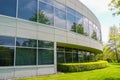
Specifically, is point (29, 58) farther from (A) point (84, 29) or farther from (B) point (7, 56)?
(A) point (84, 29)

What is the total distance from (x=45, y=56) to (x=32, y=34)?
2859 millimetres

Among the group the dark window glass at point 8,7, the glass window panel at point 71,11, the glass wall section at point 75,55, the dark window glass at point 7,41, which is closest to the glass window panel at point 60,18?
the glass window panel at point 71,11

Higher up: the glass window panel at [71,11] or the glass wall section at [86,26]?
the glass window panel at [71,11]

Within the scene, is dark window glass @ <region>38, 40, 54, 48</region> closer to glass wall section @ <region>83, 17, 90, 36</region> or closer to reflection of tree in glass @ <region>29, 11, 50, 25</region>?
reflection of tree in glass @ <region>29, 11, 50, 25</region>

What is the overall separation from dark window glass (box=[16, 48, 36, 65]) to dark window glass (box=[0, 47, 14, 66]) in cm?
63

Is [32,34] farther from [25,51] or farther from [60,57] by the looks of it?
[60,57]

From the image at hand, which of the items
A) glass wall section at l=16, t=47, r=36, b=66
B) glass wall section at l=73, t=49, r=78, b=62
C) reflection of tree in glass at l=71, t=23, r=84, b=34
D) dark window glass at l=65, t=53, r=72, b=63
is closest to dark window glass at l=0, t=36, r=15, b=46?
glass wall section at l=16, t=47, r=36, b=66

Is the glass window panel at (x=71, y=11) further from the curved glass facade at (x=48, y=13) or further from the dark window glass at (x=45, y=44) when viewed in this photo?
the dark window glass at (x=45, y=44)

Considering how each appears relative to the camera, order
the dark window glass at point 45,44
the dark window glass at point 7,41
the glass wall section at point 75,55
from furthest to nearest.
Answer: the glass wall section at point 75,55 < the dark window glass at point 45,44 < the dark window glass at point 7,41

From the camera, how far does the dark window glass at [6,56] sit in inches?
559

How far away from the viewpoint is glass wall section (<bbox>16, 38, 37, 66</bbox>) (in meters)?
15.7

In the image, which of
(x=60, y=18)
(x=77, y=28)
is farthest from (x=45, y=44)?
(x=77, y=28)

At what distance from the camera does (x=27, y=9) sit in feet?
55.8

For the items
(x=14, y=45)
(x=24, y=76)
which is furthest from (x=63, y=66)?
(x=14, y=45)
